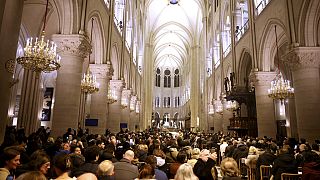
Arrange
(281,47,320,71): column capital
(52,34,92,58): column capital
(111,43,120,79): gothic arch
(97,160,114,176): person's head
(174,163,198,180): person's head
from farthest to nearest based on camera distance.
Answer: (111,43,120,79): gothic arch < (281,47,320,71): column capital < (52,34,92,58): column capital < (97,160,114,176): person's head < (174,163,198,180): person's head

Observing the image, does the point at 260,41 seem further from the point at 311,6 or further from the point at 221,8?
the point at 221,8

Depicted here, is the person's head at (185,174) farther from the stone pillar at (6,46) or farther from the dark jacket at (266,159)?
the stone pillar at (6,46)

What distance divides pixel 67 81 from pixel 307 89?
406 inches

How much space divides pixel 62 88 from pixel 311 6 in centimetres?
1119

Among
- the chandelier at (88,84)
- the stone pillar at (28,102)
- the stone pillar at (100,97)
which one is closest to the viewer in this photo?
the chandelier at (88,84)

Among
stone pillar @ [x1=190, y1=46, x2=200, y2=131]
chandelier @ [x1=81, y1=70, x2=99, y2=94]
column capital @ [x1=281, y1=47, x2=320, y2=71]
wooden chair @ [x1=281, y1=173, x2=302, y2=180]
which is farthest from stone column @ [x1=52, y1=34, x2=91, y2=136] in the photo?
stone pillar @ [x1=190, y1=46, x2=200, y2=131]

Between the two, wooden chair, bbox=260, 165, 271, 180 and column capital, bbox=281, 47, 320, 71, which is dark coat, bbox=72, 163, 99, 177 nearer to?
wooden chair, bbox=260, 165, 271, 180

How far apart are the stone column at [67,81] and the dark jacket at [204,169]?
7.12 meters

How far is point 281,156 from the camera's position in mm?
5898

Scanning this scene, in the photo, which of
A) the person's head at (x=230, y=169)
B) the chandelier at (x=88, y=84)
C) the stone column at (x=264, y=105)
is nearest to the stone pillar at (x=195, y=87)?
the stone column at (x=264, y=105)

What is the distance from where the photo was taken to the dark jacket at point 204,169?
467cm

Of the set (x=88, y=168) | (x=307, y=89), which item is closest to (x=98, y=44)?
(x=307, y=89)

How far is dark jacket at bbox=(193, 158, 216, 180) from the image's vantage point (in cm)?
467

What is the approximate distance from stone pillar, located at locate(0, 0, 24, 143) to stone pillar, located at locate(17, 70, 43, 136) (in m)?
10.6
